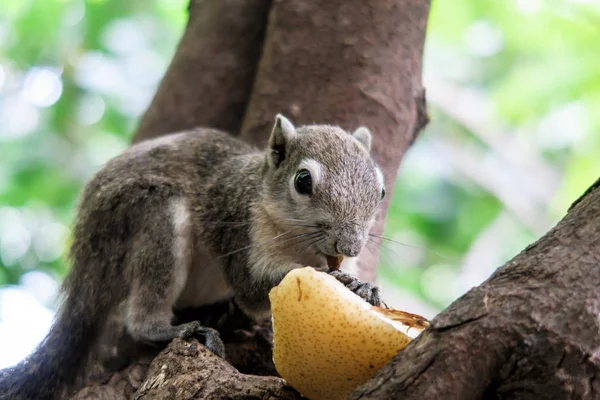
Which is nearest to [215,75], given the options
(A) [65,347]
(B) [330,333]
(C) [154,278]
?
(C) [154,278]

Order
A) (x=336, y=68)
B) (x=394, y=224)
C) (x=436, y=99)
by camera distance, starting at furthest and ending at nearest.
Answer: (x=436, y=99), (x=394, y=224), (x=336, y=68)

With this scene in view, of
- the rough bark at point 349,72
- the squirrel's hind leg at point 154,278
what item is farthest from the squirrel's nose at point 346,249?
the rough bark at point 349,72

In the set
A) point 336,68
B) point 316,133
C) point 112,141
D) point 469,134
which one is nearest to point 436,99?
point 469,134

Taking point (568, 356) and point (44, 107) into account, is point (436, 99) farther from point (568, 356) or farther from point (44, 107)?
point (568, 356)

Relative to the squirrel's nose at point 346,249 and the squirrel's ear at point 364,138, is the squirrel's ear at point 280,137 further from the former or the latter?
the squirrel's nose at point 346,249

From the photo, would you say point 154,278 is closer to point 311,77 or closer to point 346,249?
point 346,249
